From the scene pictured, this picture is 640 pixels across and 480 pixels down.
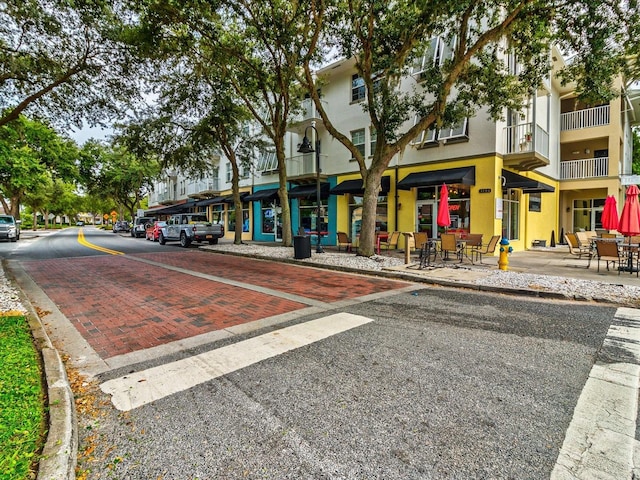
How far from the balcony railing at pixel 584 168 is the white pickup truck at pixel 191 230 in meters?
21.7

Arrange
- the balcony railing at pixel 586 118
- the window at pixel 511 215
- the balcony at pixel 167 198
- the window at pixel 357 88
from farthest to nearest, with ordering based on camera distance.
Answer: the balcony at pixel 167 198 < the balcony railing at pixel 586 118 < the window at pixel 357 88 < the window at pixel 511 215

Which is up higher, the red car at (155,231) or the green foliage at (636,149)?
the green foliage at (636,149)

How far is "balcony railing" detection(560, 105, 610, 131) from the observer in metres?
18.4

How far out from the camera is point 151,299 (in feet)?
21.7

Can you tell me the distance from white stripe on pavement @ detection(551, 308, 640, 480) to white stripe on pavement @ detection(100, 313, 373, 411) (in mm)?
2774

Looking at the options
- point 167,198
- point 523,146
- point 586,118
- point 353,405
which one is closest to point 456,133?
point 523,146

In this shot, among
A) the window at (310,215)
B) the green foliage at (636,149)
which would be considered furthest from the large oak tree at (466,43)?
the green foliage at (636,149)

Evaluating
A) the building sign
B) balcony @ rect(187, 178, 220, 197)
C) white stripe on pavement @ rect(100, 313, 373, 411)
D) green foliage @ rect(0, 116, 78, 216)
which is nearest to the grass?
white stripe on pavement @ rect(100, 313, 373, 411)

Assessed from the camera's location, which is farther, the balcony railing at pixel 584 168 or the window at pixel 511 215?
the balcony railing at pixel 584 168

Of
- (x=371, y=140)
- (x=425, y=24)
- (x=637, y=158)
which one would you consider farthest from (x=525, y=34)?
(x=637, y=158)

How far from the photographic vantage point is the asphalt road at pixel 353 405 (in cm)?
216

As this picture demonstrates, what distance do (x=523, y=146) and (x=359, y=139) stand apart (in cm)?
811

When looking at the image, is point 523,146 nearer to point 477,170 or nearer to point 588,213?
point 477,170

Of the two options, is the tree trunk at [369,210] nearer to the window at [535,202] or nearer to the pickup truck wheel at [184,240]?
the window at [535,202]
